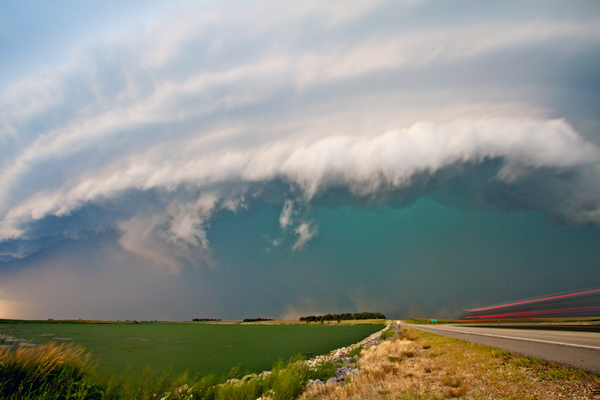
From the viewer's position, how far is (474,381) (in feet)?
29.5

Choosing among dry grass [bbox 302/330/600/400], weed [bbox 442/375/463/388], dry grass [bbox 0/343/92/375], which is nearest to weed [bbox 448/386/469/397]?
dry grass [bbox 302/330/600/400]

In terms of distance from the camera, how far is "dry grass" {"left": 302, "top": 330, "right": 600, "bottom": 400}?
23.1 feet

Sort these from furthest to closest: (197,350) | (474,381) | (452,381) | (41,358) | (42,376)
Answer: (197,350) → (452,381) → (474,381) → (41,358) → (42,376)

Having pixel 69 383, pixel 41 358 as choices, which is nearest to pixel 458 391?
pixel 69 383

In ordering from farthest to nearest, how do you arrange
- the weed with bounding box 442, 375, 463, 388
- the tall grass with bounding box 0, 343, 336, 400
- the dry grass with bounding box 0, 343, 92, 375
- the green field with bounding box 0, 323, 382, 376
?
the green field with bounding box 0, 323, 382, 376 → the weed with bounding box 442, 375, 463, 388 → the dry grass with bounding box 0, 343, 92, 375 → the tall grass with bounding box 0, 343, 336, 400

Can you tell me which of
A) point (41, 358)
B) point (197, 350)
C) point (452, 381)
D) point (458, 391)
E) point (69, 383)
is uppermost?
point (41, 358)

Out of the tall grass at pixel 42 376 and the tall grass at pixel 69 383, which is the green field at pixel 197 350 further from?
the tall grass at pixel 42 376

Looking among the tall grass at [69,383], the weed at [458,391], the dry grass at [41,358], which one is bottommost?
the weed at [458,391]

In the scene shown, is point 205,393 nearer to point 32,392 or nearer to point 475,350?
point 32,392

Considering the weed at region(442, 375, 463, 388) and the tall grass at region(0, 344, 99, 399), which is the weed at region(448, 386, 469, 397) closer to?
the weed at region(442, 375, 463, 388)

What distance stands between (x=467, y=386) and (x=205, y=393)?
8944mm

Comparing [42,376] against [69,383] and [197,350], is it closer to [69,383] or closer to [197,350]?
[69,383]

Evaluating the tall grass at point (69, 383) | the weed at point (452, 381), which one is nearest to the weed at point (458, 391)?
the weed at point (452, 381)

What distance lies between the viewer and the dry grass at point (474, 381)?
23.1 feet
